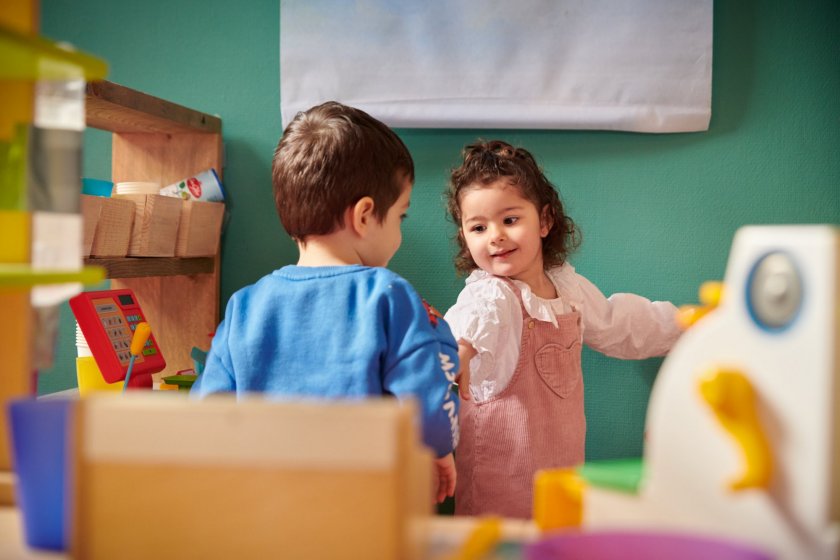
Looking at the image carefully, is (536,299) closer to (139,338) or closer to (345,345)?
(345,345)

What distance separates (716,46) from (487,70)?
493 millimetres

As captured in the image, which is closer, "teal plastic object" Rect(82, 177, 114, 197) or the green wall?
"teal plastic object" Rect(82, 177, 114, 197)

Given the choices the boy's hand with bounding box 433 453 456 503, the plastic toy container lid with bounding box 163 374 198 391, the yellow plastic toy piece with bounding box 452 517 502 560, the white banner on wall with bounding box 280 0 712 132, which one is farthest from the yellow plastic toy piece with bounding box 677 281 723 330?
the plastic toy container lid with bounding box 163 374 198 391

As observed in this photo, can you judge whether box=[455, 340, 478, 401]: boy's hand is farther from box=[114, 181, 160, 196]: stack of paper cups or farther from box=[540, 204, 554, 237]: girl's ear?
box=[114, 181, 160, 196]: stack of paper cups

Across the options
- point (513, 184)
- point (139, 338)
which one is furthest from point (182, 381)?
point (513, 184)

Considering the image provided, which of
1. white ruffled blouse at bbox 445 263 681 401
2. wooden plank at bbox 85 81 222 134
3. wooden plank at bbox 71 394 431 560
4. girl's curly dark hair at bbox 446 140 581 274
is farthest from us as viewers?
girl's curly dark hair at bbox 446 140 581 274

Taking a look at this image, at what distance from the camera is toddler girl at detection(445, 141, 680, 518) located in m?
1.67

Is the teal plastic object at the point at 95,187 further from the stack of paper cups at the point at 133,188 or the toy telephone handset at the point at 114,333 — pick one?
the toy telephone handset at the point at 114,333

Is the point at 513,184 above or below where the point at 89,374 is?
above

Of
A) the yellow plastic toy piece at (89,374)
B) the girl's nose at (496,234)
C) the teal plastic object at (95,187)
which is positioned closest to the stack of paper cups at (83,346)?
the yellow plastic toy piece at (89,374)

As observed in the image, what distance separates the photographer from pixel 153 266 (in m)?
1.74

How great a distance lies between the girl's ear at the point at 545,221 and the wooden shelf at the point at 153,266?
0.77 meters

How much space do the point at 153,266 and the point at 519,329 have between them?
76 cm

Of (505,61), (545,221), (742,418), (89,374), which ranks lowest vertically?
(89,374)
